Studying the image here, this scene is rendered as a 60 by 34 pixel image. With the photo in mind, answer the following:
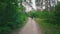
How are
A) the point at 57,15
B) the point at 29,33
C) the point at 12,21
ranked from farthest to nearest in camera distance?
the point at 29,33 → the point at 57,15 → the point at 12,21

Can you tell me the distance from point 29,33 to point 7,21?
4548mm

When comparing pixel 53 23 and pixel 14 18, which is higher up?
pixel 14 18

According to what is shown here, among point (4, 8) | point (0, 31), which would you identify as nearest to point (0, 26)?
point (0, 31)


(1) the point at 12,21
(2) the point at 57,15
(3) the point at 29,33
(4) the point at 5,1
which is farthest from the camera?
(3) the point at 29,33

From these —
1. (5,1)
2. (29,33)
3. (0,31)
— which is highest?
(5,1)

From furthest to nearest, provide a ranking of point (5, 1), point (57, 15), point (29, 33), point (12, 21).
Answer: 1. point (29, 33)
2. point (57, 15)
3. point (12, 21)
4. point (5, 1)

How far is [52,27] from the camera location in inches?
490

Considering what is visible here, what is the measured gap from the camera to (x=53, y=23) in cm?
1223

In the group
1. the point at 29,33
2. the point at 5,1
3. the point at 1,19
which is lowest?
the point at 29,33

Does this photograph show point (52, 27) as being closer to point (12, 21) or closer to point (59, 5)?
point (59, 5)

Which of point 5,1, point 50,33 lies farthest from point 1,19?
point 50,33

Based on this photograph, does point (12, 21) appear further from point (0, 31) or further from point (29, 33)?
point (29, 33)

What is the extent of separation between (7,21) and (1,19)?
41 centimetres

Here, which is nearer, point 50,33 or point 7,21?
point 7,21
